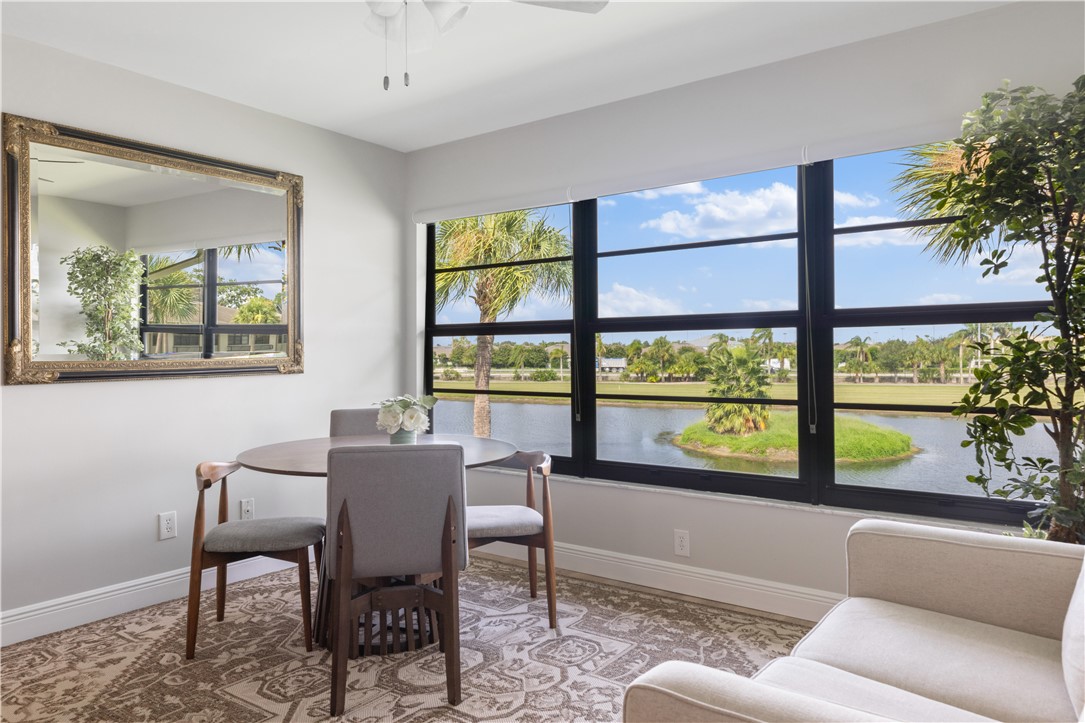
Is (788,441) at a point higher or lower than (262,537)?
higher

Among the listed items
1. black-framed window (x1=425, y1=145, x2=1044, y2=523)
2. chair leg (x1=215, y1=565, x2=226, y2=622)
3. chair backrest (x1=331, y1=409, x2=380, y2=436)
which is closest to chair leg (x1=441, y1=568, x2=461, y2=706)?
chair leg (x1=215, y1=565, x2=226, y2=622)

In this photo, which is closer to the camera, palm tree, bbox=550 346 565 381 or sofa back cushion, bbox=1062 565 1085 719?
sofa back cushion, bbox=1062 565 1085 719

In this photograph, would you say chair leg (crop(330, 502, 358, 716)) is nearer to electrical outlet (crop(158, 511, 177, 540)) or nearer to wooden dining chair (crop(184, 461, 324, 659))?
wooden dining chair (crop(184, 461, 324, 659))

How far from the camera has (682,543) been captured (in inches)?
132

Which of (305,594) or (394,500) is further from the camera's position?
(305,594)

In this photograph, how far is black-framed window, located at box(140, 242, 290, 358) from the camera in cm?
325

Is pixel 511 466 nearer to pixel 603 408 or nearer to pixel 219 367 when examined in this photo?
pixel 603 408

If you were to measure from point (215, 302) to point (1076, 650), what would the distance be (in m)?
3.63

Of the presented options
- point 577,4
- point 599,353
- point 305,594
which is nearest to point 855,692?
point 577,4

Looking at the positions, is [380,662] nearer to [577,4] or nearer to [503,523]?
[503,523]

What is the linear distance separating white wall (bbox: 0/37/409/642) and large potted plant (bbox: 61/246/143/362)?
18 centimetres

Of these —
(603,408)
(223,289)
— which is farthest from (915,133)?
(223,289)

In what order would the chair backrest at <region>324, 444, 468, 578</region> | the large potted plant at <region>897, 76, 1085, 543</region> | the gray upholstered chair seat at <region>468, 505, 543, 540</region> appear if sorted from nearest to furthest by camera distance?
the large potted plant at <region>897, 76, 1085, 543</region> → the chair backrest at <region>324, 444, 468, 578</region> → the gray upholstered chair seat at <region>468, 505, 543, 540</region>

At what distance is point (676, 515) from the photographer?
3.37 m
